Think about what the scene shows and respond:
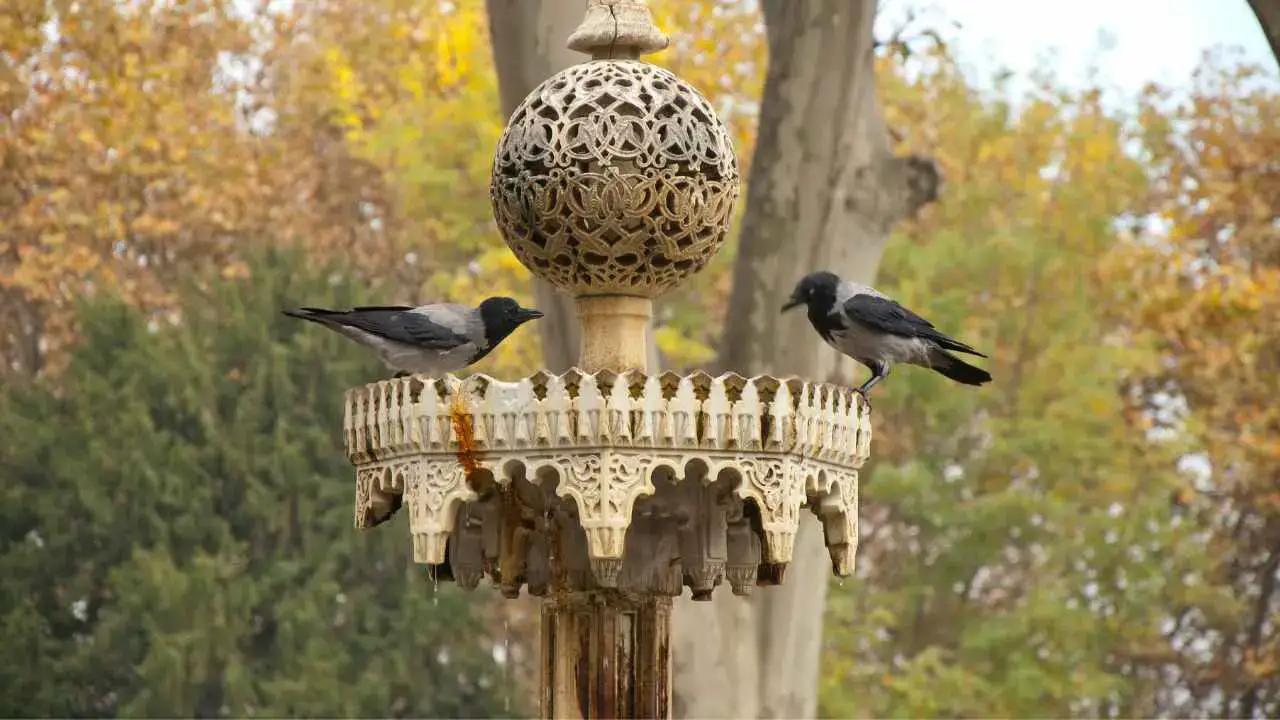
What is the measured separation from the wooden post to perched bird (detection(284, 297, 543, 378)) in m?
0.95

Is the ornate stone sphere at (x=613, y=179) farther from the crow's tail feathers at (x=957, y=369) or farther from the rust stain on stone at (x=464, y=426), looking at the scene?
the crow's tail feathers at (x=957, y=369)

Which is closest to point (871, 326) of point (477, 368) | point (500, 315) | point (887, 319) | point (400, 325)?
point (887, 319)

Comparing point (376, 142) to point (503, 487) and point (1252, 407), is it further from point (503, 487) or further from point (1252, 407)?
point (503, 487)

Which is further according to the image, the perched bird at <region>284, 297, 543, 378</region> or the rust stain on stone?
the perched bird at <region>284, 297, 543, 378</region>

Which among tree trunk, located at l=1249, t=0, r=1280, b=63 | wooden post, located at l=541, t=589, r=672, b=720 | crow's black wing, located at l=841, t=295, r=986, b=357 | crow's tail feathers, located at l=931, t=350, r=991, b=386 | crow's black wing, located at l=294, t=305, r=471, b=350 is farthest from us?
tree trunk, located at l=1249, t=0, r=1280, b=63

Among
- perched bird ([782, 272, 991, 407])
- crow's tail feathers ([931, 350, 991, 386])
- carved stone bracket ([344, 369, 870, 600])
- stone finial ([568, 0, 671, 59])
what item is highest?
stone finial ([568, 0, 671, 59])

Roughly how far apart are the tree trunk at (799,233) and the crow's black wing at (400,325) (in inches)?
188

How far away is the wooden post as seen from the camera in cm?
706

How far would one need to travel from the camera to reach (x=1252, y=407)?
76.3 feet

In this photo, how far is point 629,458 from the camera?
20.9ft

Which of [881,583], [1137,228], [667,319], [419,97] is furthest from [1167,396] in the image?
[419,97]

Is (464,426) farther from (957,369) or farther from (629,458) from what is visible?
(957,369)

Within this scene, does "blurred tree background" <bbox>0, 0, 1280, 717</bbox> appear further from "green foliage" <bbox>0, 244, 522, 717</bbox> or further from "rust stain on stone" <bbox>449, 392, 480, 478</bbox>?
"rust stain on stone" <bbox>449, 392, 480, 478</bbox>

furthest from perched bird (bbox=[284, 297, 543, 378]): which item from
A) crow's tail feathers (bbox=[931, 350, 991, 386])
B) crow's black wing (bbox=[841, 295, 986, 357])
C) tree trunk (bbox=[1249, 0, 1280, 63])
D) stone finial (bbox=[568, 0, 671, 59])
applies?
tree trunk (bbox=[1249, 0, 1280, 63])
